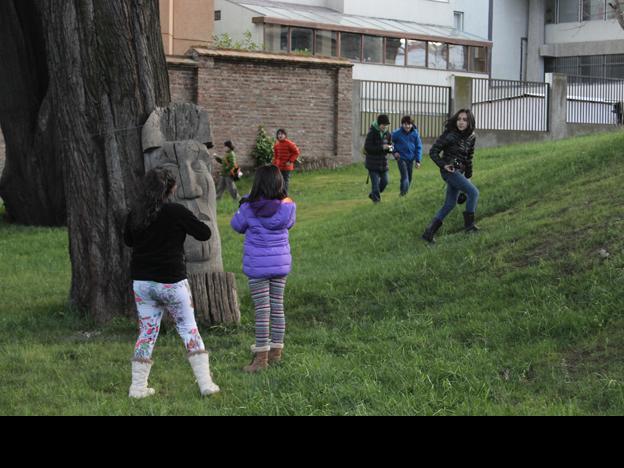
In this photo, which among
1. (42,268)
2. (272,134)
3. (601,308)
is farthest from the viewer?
(272,134)

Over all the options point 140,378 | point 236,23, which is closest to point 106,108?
point 140,378

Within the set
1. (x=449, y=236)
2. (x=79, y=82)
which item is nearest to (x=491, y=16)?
(x=449, y=236)

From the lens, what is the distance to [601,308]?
293 inches

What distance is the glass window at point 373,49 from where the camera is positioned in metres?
38.5

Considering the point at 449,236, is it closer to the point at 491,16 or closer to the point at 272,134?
the point at 272,134

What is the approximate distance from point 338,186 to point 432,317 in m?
13.2

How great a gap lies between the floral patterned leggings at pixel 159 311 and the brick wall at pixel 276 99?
16.2 metres

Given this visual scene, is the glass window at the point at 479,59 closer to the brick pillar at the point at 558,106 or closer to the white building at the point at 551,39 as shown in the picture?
the white building at the point at 551,39

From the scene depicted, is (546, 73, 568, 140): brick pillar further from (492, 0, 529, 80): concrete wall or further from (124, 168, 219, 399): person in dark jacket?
(124, 168, 219, 399): person in dark jacket

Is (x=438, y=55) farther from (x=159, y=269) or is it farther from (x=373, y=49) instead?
(x=159, y=269)

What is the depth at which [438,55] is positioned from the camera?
134 ft

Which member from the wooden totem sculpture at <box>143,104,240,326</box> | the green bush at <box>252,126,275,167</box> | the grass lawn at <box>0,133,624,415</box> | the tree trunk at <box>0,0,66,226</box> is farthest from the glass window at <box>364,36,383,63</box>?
the wooden totem sculpture at <box>143,104,240,326</box>

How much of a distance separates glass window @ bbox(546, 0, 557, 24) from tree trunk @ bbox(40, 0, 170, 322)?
4042cm

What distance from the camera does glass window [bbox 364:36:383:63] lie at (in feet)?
126
